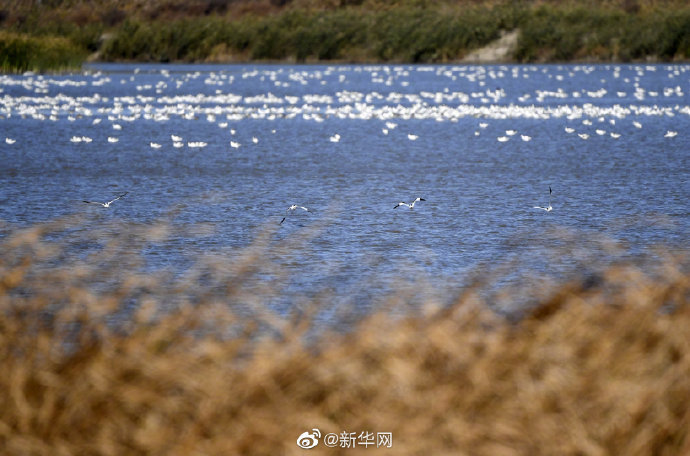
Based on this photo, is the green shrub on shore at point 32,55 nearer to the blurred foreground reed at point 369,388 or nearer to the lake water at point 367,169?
the lake water at point 367,169

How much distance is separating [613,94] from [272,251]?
28690 millimetres

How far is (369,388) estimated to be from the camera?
534 cm

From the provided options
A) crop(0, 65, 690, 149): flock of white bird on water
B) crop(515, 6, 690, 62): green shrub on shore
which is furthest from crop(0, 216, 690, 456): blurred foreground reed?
crop(515, 6, 690, 62): green shrub on shore

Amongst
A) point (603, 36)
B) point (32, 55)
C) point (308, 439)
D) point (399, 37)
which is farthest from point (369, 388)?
point (399, 37)

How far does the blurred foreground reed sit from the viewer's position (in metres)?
5.05

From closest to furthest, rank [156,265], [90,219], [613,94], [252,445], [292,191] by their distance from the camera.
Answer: [252,445]
[156,265]
[90,219]
[292,191]
[613,94]

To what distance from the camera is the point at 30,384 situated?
18.4 ft

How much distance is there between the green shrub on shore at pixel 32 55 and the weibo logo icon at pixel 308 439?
4638cm

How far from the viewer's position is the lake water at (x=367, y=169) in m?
12.2

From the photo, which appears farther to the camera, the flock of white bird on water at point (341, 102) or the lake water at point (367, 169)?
the flock of white bird on water at point (341, 102)

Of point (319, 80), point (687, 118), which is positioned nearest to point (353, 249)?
point (687, 118)

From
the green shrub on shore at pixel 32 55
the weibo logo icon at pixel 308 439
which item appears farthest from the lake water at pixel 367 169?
the green shrub on shore at pixel 32 55

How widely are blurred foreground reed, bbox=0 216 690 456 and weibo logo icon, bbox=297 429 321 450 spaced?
0.03m

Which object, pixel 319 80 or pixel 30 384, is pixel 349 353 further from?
pixel 319 80
